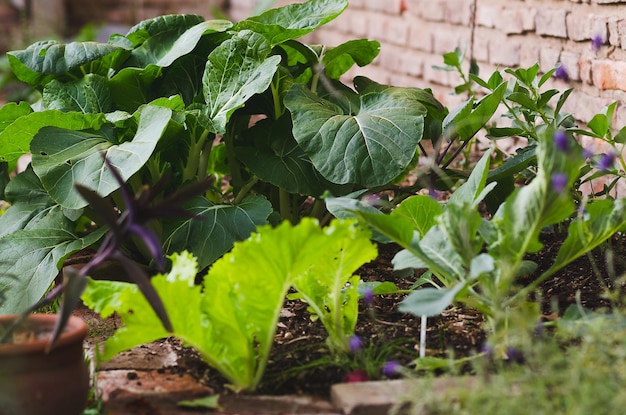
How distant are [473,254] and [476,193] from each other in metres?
0.26

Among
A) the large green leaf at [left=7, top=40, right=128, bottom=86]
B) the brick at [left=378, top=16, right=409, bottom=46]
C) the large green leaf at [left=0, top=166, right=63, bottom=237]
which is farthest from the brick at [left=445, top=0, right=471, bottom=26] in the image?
the large green leaf at [left=0, top=166, right=63, bottom=237]

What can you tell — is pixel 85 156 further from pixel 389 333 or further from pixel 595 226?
pixel 595 226

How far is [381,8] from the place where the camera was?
4.57 meters

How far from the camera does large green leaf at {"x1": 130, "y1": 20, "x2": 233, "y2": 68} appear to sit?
96.9 inches

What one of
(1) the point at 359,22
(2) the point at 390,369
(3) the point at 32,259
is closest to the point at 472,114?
(2) the point at 390,369

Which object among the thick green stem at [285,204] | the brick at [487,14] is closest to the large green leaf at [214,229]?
the thick green stem at [285,204]

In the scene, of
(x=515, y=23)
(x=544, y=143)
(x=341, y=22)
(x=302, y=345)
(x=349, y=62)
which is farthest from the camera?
(x=341, y=22)

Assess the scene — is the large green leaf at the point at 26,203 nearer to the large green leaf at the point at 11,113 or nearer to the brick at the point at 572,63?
the large green leaf at the point at 11,113

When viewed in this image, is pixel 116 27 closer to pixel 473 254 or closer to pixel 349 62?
pixel 349 62

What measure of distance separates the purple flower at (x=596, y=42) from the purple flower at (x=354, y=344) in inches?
48.4

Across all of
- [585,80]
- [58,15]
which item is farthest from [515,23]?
[58,15]

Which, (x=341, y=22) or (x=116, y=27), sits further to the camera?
(x=116, y=27)

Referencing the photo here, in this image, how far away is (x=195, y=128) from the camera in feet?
8.00

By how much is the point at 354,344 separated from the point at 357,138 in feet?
2.29
